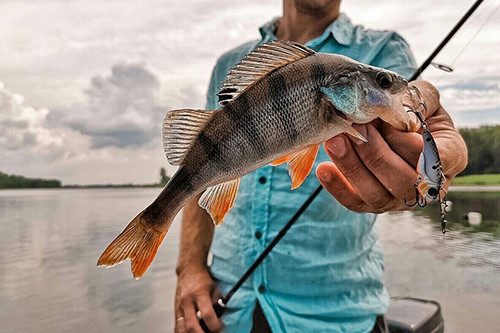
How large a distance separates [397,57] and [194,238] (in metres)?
1.26

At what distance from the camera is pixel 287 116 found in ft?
3.13

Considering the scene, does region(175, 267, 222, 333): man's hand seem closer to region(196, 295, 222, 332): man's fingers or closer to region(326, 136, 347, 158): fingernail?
region(196, 295, 222, 332): man's fingers

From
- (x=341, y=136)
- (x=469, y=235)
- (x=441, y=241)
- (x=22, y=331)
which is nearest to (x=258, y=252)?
(x=341, y=136)

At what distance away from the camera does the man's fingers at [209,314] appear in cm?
202

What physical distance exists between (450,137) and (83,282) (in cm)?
964

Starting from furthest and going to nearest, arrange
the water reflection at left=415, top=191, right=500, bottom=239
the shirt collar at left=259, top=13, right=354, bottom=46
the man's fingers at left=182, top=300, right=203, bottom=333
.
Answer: the water reflection at left=415, top=191, right=500, bottom=239, the man's fingers at left=182, top=300, right=203, bottom=333, the shirt collar at left=259, top=13, right=354, bottom=46

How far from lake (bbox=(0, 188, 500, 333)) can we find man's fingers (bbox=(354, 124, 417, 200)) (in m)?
4.78

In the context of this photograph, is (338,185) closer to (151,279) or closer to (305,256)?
(305,256)

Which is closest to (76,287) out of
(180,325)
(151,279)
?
(151,279)

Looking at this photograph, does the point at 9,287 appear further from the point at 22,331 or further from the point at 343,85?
the point at 343,85

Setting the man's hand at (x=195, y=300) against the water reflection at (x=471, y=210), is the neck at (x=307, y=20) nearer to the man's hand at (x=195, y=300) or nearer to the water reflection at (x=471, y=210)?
the man's hand at (x=195, y=300)

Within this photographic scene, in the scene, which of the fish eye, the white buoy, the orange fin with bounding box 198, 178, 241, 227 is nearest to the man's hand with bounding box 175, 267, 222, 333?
the orange fin with bounding box 198, 178, 241, 227

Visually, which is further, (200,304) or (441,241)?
(441,241)

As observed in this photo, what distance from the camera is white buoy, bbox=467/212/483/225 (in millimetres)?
11016
